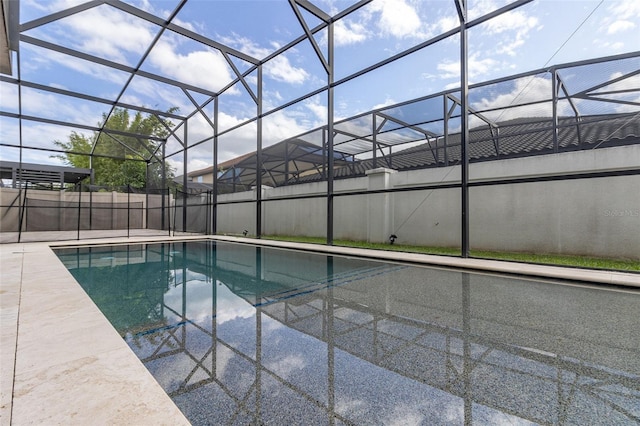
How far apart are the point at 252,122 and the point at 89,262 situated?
690cm

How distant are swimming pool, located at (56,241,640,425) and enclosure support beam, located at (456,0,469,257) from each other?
1671 millimetres

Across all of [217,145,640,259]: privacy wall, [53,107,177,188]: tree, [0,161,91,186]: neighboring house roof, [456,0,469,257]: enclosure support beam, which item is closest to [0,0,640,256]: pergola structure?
[456,0,469,257]: enclosure support beam

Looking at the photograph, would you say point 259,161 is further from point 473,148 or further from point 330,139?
point 473,148

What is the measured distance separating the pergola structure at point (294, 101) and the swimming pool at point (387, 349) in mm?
2945

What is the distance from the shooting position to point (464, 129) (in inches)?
213

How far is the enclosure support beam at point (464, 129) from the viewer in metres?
5.35

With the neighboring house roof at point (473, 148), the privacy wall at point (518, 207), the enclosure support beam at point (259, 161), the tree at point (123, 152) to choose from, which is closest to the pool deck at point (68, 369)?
the privacy wall at point (518, 207)

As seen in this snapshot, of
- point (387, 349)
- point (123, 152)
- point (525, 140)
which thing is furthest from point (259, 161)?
point (123, 152)

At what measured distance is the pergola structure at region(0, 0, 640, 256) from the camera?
641 cm

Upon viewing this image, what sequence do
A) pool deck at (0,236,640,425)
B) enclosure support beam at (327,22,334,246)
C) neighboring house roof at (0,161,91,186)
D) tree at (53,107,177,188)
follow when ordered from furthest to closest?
tree at (53,107,177,188), neighboring house roof at (0,161,91,186), enclosure support beam at (327,22,334,246), pool deck at (0,236,640,425)

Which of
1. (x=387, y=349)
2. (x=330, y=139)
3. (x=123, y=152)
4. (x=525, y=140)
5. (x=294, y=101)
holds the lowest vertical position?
(x=387, y=349)

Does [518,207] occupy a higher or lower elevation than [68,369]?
higher

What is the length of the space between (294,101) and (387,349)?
838 cm

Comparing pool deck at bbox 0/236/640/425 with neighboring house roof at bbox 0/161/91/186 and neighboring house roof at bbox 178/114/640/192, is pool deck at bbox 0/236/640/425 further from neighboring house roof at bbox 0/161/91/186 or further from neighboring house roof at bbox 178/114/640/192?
neighboring house roof at bbox 0/161/91/186
